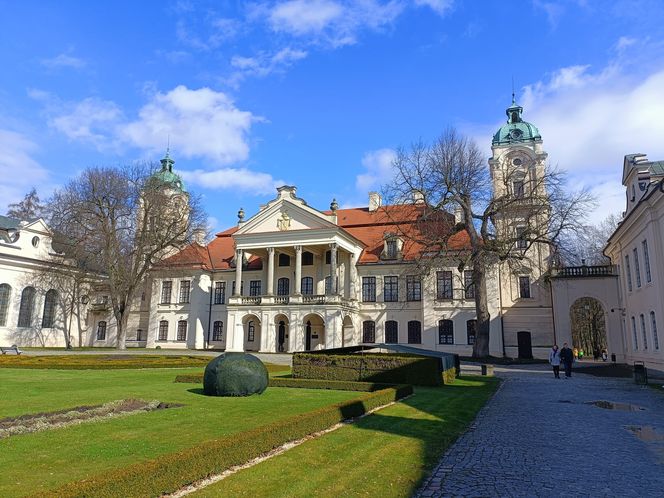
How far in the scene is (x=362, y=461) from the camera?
7.25 meters

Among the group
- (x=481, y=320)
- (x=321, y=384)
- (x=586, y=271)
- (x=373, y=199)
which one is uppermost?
(x=373, y=199)

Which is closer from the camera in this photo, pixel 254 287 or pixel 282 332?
pixel 282 332

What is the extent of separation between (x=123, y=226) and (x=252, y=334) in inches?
567

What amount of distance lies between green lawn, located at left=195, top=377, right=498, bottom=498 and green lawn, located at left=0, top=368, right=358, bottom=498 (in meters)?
1.57

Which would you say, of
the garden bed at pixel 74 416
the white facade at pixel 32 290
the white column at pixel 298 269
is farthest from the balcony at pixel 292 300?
the garden bed at pixel 74 416

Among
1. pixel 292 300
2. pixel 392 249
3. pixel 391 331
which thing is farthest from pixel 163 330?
pixel 392 249

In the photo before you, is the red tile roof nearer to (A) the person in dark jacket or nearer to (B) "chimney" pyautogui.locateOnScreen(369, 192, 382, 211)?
(B) "chimney" pyautogui.locateOnScreen(369, 192, 382, 211)

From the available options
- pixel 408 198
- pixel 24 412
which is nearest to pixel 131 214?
pixel 408 198

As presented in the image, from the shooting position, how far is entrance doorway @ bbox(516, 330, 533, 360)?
37.4 metres

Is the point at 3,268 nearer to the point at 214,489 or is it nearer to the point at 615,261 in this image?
the point at 214,489

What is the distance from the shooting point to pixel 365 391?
15.3 m

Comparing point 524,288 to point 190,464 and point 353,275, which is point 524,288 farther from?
point 190,464

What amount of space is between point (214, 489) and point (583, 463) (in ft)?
17.9

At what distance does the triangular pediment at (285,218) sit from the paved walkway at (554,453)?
27.7 metres
